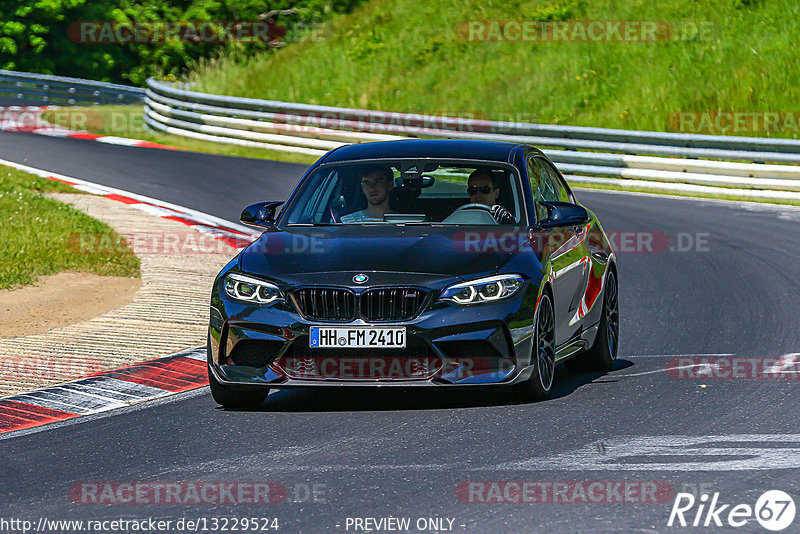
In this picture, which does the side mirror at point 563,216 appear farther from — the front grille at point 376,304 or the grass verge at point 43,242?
the grass verge at point 43,242

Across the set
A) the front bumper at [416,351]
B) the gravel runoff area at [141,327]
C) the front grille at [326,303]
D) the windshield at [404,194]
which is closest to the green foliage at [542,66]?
the gravel runoff area at [141,327]

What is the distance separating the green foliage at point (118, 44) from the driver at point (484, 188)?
32059 millimetres

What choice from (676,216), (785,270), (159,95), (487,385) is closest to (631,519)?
(487,385)

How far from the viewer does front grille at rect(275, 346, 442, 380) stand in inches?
297

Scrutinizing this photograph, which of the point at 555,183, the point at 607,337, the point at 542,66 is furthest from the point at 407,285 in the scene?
the point at 542,66

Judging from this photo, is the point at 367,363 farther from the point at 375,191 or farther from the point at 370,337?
the point at 375,191

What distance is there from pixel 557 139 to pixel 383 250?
16.8m

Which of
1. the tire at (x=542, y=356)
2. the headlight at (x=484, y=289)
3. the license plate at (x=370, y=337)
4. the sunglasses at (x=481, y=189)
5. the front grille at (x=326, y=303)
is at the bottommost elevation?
the tire at (x=542, y=356)

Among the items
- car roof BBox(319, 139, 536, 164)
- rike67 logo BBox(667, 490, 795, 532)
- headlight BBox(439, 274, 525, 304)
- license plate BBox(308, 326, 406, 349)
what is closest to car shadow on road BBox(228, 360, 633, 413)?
license plate BBox(308, 326, 406, 349)

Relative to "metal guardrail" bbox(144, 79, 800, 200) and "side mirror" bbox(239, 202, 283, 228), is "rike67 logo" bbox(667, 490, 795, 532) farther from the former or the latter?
"metal guardrail" bbox(144, 79, 800, 200)

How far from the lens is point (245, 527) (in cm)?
555

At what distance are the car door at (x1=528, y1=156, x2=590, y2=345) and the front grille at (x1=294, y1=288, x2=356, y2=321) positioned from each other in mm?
1396

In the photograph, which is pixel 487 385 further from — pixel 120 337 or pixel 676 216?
pixel 676 216

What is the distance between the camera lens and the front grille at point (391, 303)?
7.59 m
